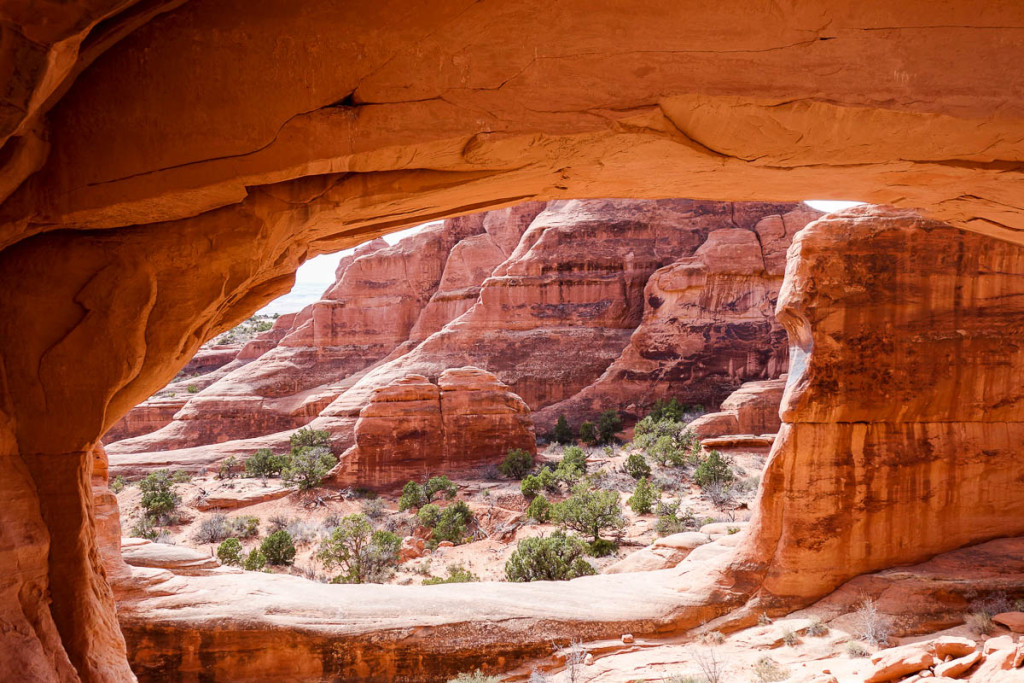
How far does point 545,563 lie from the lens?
9523mm

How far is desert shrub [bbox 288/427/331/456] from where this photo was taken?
2264 centimetres

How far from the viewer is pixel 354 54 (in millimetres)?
2215

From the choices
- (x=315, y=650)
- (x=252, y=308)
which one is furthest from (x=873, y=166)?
(x=315, y=650)

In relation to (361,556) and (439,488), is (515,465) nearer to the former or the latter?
(439,488)

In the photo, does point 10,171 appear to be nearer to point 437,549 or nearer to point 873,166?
point 873,166

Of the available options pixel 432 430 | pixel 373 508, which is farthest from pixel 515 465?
pixel 373 508

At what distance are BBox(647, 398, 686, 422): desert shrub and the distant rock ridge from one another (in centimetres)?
80

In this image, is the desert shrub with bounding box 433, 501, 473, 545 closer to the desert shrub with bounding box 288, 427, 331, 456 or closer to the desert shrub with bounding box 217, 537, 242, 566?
the desert shrub with bounding box 217, 537, 242, 566

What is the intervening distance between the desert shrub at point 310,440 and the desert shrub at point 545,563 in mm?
14731

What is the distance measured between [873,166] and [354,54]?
2287 mm

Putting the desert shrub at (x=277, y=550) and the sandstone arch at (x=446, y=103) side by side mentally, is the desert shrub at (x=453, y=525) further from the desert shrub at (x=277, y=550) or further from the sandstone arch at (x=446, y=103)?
the sandstone arch at (x=446, y=103)

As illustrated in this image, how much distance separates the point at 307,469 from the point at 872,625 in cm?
1745

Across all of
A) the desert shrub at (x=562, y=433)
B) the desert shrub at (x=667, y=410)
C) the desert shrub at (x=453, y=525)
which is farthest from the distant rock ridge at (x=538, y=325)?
the desert shrub at (x=453, y=525)

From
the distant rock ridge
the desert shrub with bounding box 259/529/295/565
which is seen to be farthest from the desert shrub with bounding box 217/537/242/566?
the distant rock ridge
